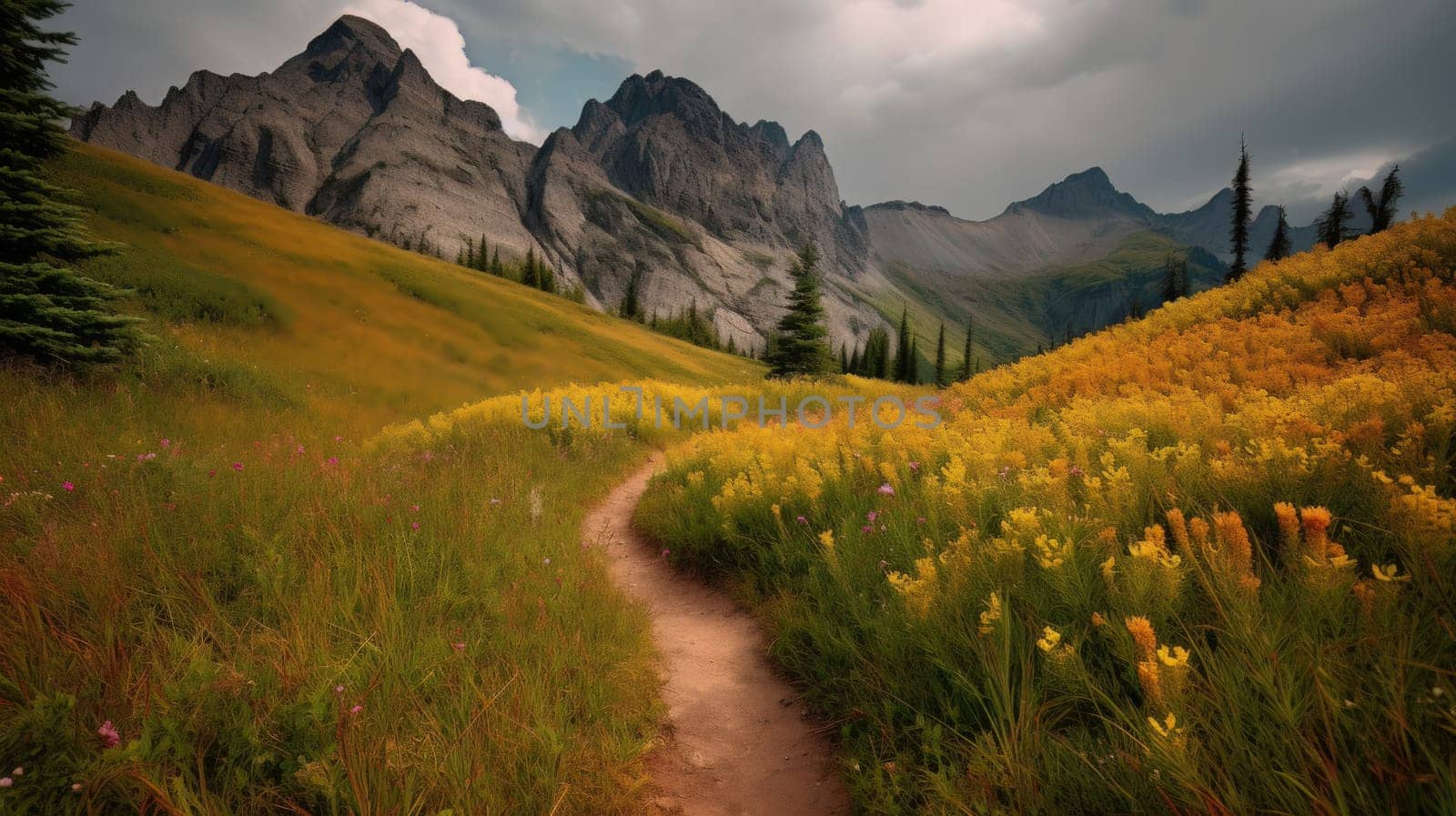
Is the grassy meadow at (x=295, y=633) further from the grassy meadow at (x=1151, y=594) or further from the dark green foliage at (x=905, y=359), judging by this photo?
the dark green foliage at (x=905, y=359)

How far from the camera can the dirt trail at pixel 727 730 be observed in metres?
2.82

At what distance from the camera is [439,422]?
12492mm

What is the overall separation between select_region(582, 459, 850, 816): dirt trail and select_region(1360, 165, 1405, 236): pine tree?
45877mm

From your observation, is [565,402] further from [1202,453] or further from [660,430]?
[1202,453]

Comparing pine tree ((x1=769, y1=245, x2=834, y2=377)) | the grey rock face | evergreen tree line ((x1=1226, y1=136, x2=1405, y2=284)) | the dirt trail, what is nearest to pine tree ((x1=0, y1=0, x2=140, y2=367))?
the dirt trail

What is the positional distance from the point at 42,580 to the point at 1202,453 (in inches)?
286

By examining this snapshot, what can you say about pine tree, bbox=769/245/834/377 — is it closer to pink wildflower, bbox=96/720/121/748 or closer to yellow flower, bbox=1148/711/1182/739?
yellow flower, bbox=1148/711/1182/739

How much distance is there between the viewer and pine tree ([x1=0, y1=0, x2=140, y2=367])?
809 cm

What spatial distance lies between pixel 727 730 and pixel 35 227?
43.5 ft

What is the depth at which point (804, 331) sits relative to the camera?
122 ft

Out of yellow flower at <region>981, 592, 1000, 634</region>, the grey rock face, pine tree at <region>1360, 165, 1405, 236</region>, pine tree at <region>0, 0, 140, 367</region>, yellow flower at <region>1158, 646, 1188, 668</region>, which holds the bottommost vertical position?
yellow flower at <region>981, 592, 1000, 634</region>

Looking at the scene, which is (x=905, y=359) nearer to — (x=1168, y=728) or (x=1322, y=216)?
(x=1322, y=216)

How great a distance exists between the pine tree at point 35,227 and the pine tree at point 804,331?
30.6 m

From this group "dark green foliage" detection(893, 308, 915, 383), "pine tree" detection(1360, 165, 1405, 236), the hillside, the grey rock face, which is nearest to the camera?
the hillside
